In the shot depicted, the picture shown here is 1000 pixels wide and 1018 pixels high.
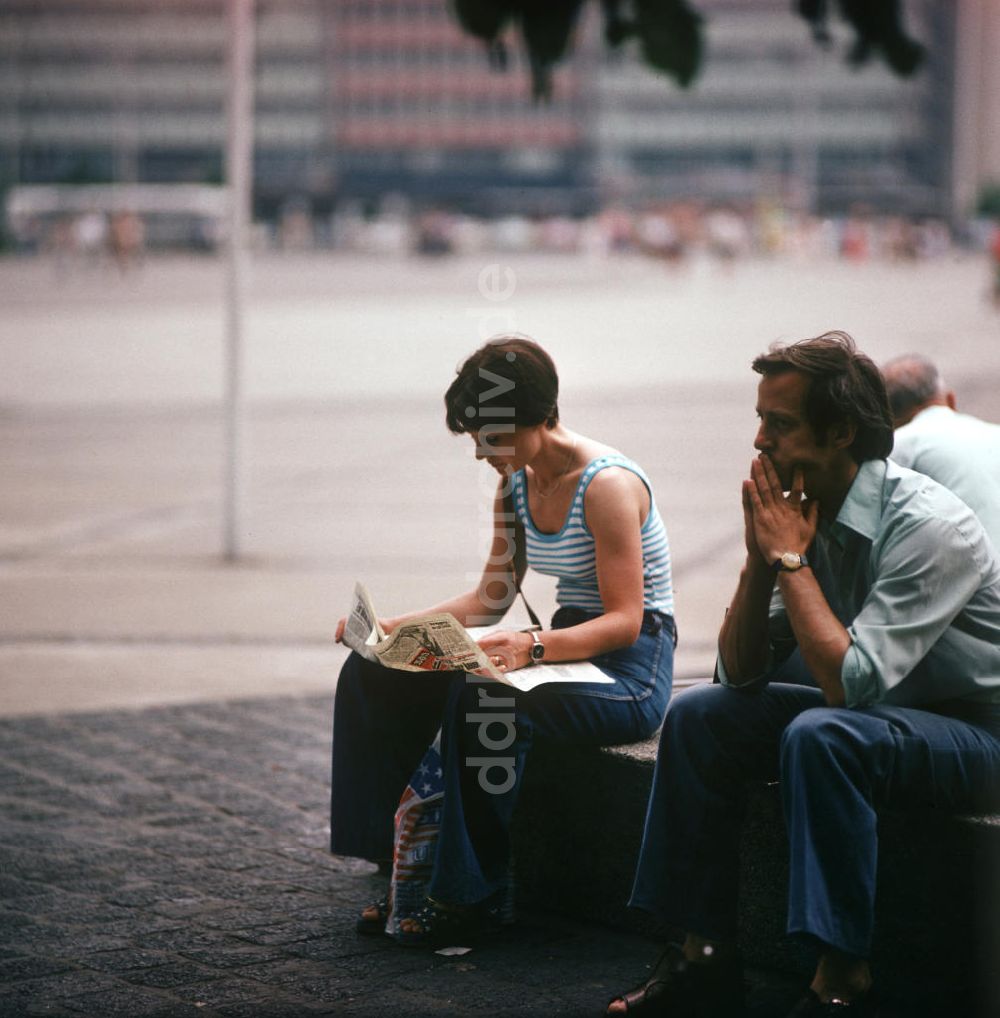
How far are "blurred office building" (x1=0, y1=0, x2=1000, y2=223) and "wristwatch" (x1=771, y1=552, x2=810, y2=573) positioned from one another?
110 meters

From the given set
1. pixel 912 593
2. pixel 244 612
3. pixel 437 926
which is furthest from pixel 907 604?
pixel 244 612

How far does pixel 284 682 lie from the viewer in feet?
22.0

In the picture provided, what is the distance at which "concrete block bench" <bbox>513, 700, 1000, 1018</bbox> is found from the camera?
342 cm

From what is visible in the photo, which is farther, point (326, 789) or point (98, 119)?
point (98, 119)

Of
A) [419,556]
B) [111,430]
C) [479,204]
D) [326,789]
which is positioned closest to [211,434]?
[111,430]

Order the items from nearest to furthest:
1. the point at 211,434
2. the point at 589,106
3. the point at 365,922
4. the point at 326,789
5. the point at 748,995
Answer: the point at 748,995 → the point at 365,922 → the point at 326,789 → the point at 211,434 → the point at 589,106

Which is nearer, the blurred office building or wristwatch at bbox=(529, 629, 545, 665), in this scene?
wristwatch at bbox=(529, 629, 545, 665)

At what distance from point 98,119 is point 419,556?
367ft

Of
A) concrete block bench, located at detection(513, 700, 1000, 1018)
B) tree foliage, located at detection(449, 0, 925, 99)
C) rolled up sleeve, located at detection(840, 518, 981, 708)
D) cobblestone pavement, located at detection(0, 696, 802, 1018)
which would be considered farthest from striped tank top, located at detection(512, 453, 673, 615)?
tree foliage, located at detection(449, 0, 925, 99)

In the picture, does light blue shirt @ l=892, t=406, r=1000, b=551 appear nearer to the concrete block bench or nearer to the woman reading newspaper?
the woman reading newspaper

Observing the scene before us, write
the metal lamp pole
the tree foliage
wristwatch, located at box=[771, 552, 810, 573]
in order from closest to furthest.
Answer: the tree foliage < wristwatch, located at box=[771, 552, 810, 573] < the metal lamp pole

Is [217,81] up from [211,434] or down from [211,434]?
up

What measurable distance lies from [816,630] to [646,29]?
1.64 metres

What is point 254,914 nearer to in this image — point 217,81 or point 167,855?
point 167,855
